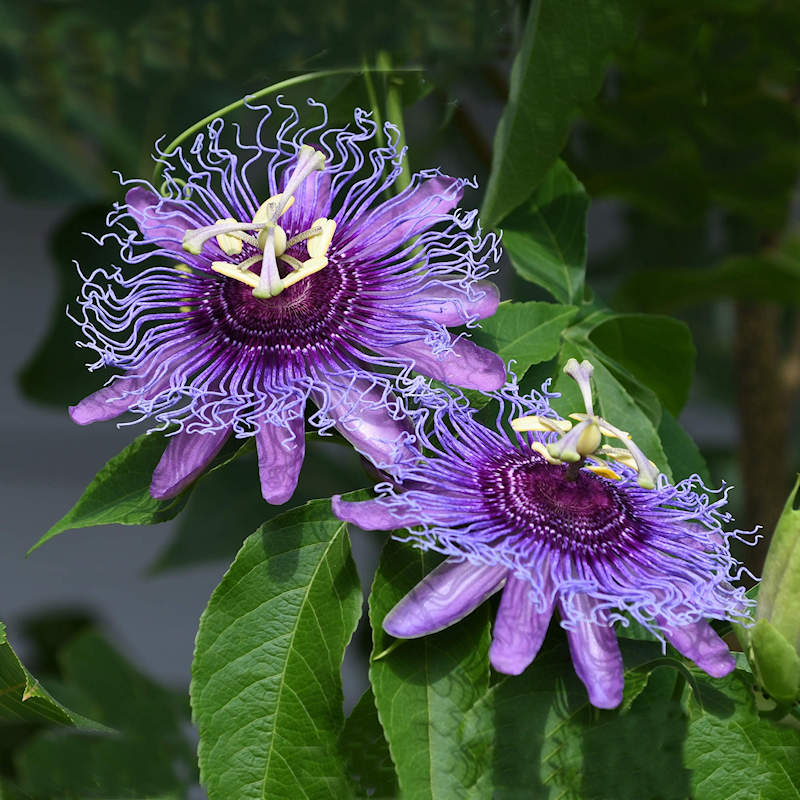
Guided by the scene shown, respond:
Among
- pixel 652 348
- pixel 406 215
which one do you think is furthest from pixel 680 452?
pixel 406 215

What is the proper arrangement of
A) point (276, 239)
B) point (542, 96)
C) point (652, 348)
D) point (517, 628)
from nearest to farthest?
point (517, 628) → point (276, 239) → point (542, 96) → point (652, 348)

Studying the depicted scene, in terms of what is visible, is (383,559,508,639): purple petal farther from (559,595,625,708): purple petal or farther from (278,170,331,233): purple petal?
(278,170,331,233): purple petal

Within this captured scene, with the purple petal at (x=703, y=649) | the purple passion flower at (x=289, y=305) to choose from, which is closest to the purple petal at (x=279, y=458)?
the purple passion flower at (x=289, y=305)

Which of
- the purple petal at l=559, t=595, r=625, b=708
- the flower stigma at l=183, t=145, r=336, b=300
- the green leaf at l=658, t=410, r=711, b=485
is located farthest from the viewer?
the green leaf at l=658, t=410, r=711, b=485

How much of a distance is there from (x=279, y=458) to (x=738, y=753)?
285 millimetres

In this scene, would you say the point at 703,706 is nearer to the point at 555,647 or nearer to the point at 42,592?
the point at 555,647

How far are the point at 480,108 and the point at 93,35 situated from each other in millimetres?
456

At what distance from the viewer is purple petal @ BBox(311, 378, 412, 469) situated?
57 centimetres

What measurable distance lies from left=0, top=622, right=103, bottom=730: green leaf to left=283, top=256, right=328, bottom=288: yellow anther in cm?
25

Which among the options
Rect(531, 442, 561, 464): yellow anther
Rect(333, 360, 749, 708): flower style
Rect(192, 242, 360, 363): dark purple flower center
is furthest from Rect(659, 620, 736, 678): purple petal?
Rect(192, 242, 360, 363): dark purple flower center

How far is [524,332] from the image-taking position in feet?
2.20

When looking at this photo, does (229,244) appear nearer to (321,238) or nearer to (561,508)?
(321,238)

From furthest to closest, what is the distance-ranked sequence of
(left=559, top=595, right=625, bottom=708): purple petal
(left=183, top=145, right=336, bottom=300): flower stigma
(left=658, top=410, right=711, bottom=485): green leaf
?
(left=658, top=410, right=711, bottom=485): green leaf, (left=183, top=145, right=336, bottom=300): flower stigma, (left=559, top=595, right=625, bottom=708): purple petal

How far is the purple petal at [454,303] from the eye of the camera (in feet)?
2.02
